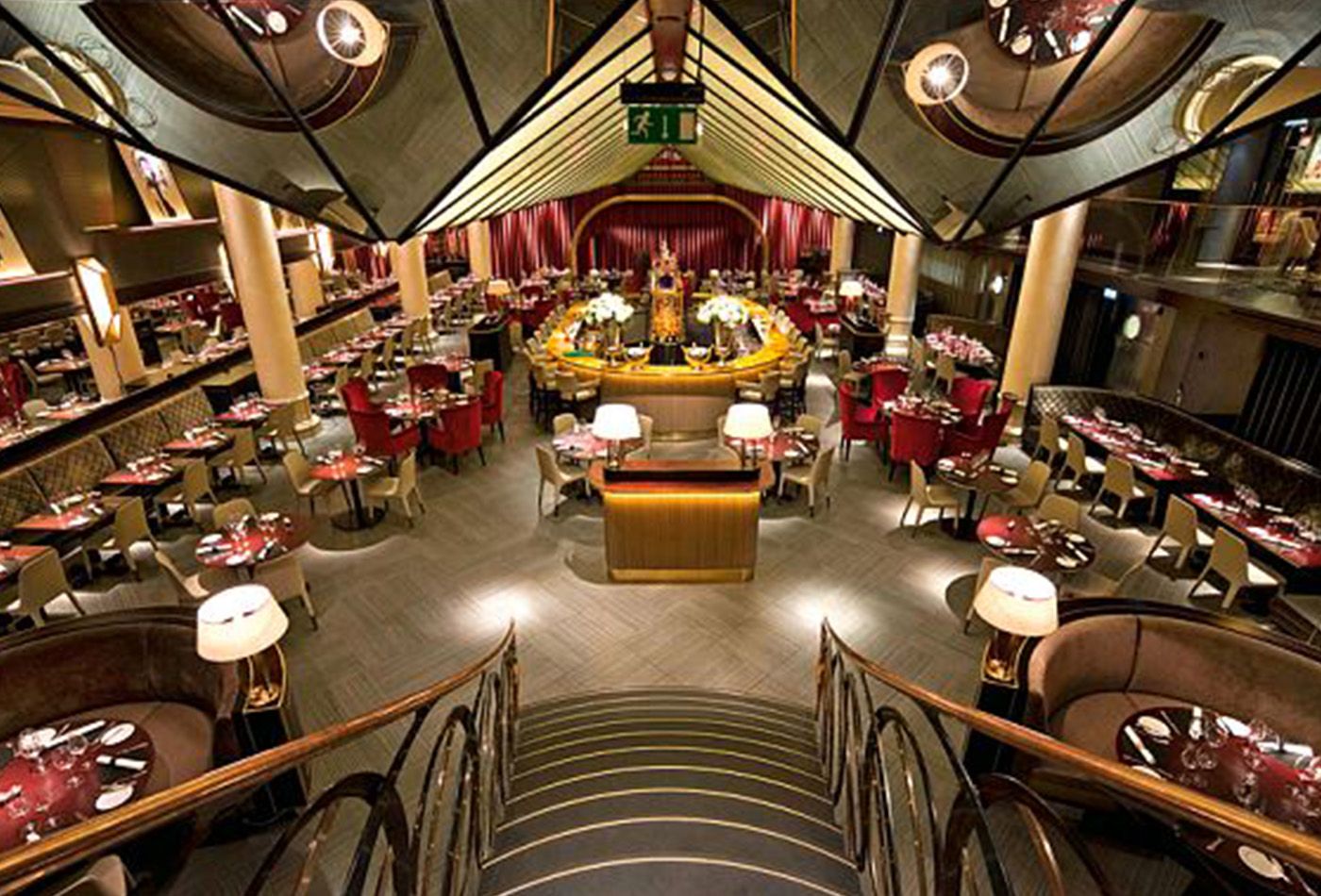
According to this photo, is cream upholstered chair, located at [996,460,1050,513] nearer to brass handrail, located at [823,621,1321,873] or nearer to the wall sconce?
brass handrail, located at [823,621,1321,873]

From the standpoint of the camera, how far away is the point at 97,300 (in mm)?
9141

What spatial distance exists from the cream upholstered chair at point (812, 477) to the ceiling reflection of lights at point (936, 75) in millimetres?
3979

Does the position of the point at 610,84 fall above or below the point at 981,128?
above

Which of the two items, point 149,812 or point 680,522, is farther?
point 680,522

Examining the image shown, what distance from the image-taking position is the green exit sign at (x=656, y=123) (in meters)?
7.65

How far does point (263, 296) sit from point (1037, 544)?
10.8 metres

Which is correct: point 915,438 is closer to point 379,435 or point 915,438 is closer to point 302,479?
point 379,435

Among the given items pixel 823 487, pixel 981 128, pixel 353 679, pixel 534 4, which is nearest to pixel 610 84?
pixel 534 4

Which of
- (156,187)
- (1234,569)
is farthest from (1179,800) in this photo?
(156,187)

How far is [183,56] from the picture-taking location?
175 inches

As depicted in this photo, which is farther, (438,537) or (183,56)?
(438,537)

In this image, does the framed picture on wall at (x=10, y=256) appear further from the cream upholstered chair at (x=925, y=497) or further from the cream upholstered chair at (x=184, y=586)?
the cream upholstered chair at (x=925, y=497)

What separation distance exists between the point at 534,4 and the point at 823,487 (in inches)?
250

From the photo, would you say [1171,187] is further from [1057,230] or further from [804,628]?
[804,628]
